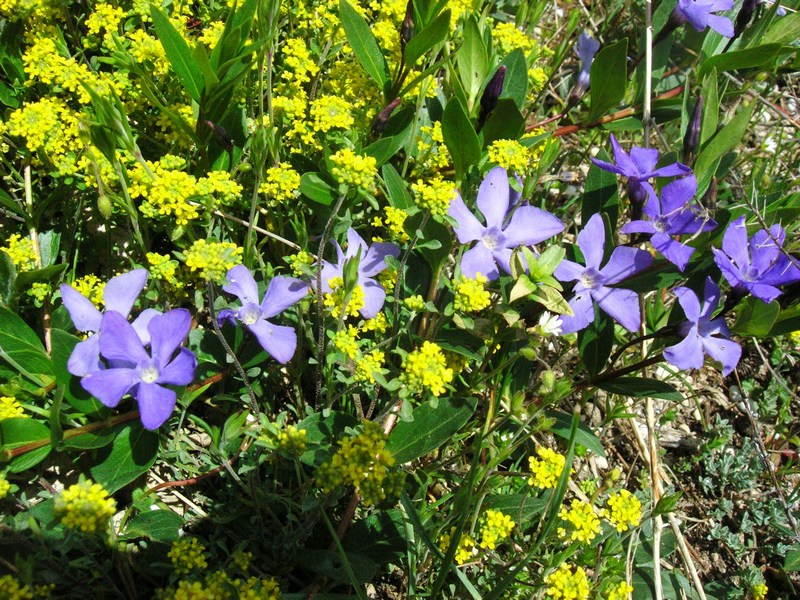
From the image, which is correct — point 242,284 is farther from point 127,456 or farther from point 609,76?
point 609,76

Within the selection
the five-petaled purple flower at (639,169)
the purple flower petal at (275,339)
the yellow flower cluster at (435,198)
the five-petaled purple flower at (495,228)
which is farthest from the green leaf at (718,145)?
the purple flower petal at (275,339)

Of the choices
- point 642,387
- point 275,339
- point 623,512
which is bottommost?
point 623,512

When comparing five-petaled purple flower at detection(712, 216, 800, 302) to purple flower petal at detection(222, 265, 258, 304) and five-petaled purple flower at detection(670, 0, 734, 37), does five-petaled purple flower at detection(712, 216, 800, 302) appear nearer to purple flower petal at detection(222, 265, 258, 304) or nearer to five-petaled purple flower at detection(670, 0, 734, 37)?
five-petaled purple flower at detection(670, 0, 734, 37)

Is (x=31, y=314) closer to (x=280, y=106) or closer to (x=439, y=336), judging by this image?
(x=280, y=106)

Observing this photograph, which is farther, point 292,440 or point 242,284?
point 242,284

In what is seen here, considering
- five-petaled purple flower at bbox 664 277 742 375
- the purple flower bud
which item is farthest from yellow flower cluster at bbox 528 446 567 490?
the purple flower bud

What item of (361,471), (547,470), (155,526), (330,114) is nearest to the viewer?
(361,471)

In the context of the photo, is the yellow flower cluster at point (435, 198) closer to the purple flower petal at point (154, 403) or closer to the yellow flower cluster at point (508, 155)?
the yellow flower cluster at point (508, 155)

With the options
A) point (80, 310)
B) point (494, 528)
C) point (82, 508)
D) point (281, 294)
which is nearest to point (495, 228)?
point (281, 294)
